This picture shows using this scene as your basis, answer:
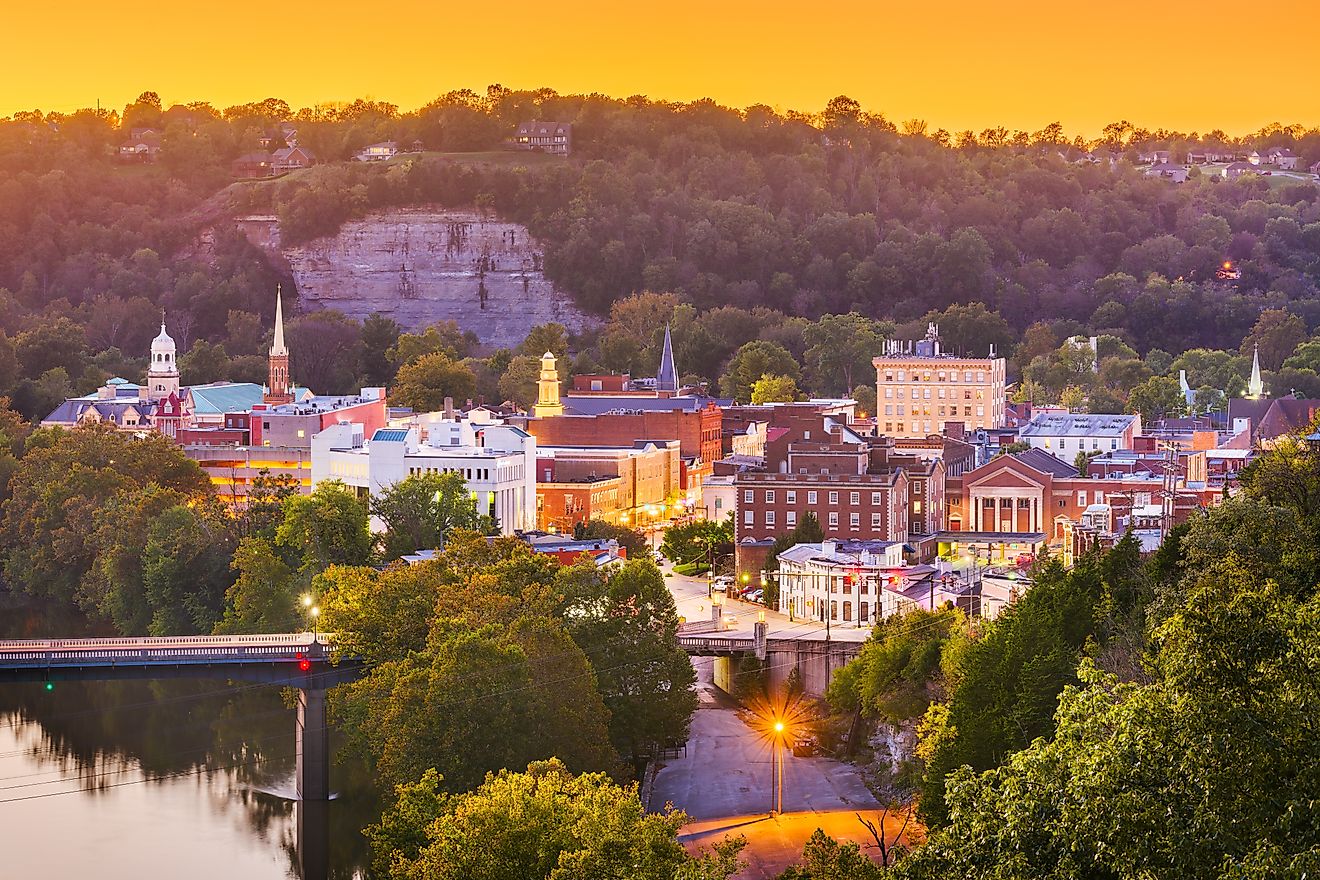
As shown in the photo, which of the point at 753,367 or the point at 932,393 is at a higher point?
the point at 753,367

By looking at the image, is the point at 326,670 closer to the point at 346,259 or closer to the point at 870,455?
the point at 870,455

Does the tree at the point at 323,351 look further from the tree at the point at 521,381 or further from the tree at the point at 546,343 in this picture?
the tree at the point at 521,381

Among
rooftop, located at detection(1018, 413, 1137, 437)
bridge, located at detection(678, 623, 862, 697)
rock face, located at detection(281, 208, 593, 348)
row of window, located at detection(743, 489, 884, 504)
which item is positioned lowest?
bridge, located at detection(678, 623, 862, 697)

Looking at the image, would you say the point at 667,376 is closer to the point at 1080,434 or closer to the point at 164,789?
the point at 1080,434

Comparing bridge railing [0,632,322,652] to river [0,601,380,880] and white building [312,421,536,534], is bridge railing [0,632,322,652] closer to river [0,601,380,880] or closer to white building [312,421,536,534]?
river [0,601,380,880]

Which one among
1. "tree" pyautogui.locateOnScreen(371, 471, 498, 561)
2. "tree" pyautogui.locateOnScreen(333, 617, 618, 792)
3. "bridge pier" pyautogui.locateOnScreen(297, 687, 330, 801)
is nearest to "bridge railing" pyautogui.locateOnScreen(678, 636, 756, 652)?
"bridge pier" pyautogui.locateOnScreen(297, 687, 330, 801)

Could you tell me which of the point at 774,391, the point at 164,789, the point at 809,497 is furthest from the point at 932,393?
the point at 164,789

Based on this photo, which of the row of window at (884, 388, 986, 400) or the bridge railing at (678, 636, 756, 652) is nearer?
the bridge railing at (678, 636, 756, 652)
